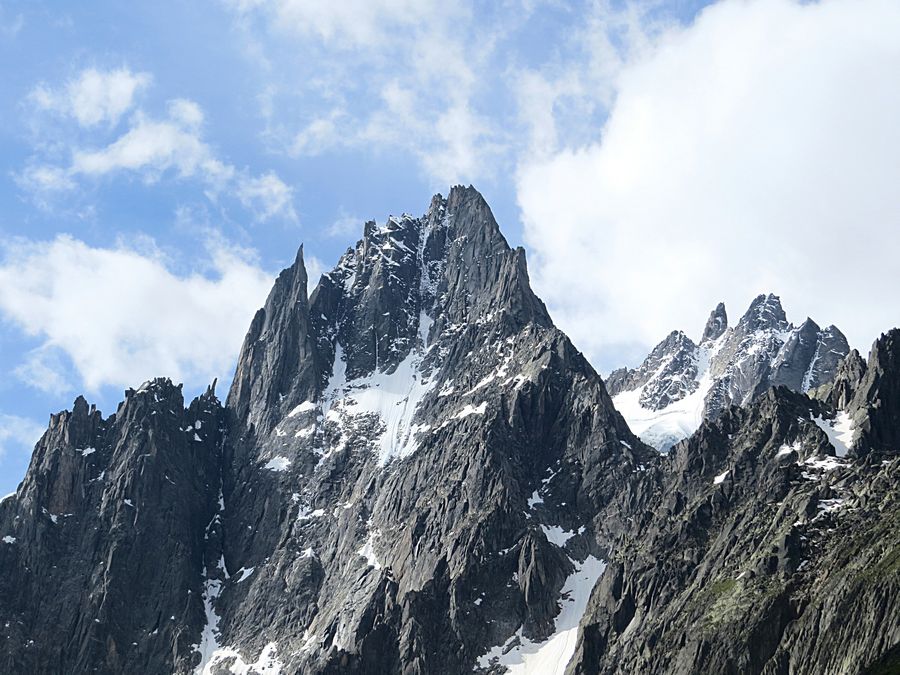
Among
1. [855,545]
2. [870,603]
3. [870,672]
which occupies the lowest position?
[870,672]

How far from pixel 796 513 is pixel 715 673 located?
107 ft

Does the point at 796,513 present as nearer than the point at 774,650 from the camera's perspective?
No

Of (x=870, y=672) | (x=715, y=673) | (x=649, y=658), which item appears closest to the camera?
(x=870, y=672)

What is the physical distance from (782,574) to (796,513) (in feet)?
48.6

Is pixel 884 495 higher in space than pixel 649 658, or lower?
higher

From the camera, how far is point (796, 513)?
199 m

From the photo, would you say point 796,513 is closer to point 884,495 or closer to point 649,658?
point 884,495

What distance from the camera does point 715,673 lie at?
589 ft

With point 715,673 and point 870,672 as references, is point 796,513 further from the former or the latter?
point 870,672

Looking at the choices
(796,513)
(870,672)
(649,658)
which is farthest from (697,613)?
(870,672)

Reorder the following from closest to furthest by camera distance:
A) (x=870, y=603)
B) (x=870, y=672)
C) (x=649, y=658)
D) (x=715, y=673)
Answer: (x=870, y=672) < (x=870, y=603) < (x=715, y=673) < (x=649, y=658)

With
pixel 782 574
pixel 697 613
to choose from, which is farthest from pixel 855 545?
A: pixel 697 613

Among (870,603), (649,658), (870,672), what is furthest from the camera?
(649,658)

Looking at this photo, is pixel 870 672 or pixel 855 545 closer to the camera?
pixel 870 672
